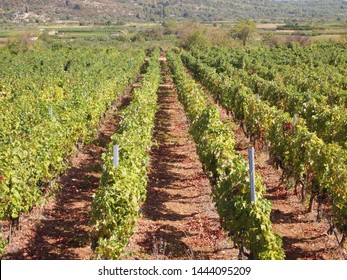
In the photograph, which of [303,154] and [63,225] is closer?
[63,225]

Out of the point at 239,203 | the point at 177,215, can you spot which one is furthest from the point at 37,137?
the point at 239,203

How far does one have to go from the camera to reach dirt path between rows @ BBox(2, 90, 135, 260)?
29.9ft

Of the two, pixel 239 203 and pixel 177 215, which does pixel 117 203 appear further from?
pixel 177 215

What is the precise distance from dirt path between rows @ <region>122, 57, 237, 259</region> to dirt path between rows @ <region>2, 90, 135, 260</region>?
1.22 metres

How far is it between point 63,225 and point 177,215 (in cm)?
274

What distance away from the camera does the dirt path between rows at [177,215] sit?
9234 mm

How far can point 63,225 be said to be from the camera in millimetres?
10383

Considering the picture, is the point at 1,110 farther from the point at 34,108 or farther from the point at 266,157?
the point at 266,157

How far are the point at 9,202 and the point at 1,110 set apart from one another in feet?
30.3

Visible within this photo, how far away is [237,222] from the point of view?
25.9ft

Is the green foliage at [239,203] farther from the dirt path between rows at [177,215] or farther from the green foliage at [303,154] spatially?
the green foliage at [303,154]

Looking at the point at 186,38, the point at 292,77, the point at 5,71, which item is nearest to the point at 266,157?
the point at 292,77

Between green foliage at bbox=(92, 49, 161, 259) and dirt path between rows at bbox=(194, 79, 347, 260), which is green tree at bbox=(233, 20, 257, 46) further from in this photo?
green foliage at bbox=(92, 49, 161, 259)

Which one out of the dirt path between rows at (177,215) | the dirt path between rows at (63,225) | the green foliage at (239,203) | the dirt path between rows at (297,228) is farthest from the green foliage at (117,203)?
the dirt path between rows at (297,228)
